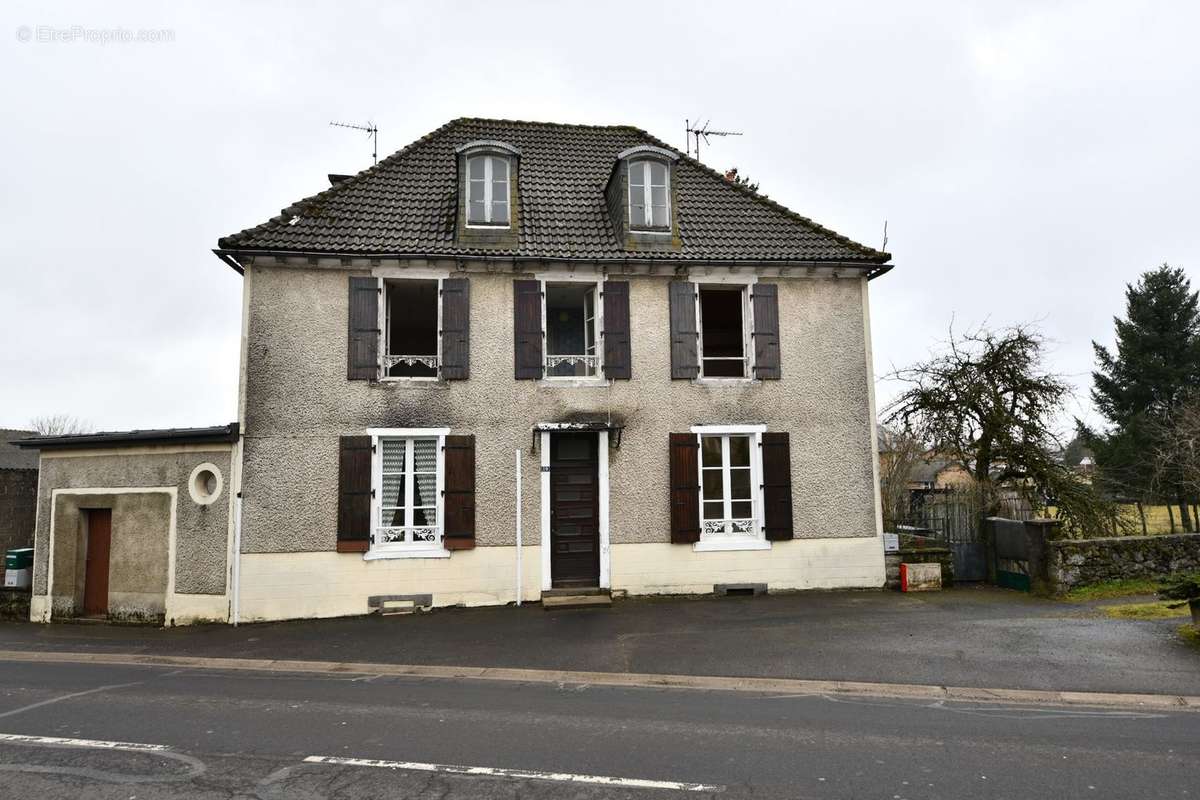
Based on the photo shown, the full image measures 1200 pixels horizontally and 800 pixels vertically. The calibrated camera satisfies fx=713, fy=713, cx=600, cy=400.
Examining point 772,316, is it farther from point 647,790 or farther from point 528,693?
point 647,790

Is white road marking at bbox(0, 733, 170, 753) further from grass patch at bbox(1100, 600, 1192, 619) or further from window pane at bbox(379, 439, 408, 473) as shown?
grass patch at bbox(1100, 600, 1192, 619)

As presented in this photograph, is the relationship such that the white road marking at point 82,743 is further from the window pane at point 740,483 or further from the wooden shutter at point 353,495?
the window pane at point 740,483

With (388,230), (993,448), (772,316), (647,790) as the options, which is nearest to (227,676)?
(647,790)

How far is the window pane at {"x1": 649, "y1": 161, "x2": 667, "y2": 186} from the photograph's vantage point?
13.5 m

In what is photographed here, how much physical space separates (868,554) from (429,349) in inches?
385

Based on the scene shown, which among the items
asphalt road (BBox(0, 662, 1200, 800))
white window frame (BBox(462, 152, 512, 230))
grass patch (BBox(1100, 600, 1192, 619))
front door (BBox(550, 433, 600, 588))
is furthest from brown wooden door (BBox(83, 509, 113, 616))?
grass patch (BBox(1100, 600, 1192, 619))

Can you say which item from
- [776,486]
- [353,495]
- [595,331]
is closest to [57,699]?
[353,495]

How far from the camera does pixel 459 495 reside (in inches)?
465

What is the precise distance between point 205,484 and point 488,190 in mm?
7002

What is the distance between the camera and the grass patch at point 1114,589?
448 inches

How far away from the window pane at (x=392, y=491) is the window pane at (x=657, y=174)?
7.11 meters

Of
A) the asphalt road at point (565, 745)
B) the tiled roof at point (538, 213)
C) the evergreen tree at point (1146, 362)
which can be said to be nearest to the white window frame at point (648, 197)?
the tiled roof at point (538, 213)

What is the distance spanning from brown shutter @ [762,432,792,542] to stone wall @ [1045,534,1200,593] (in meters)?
4.24

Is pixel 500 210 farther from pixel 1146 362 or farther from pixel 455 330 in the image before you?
pixel 1146 362
